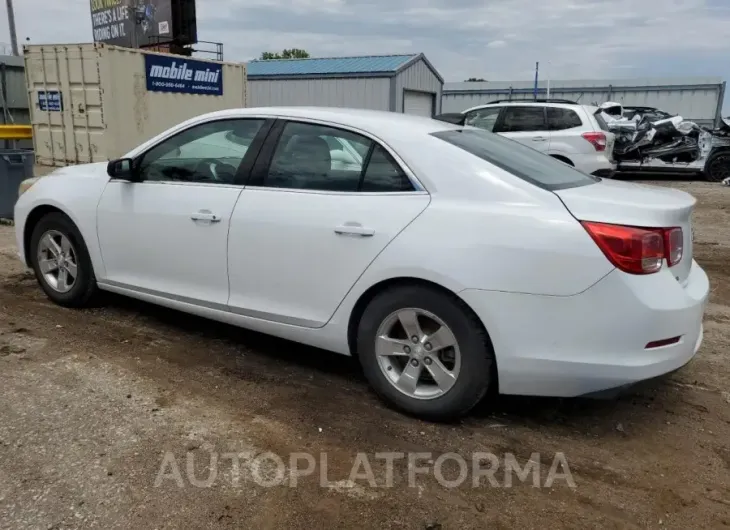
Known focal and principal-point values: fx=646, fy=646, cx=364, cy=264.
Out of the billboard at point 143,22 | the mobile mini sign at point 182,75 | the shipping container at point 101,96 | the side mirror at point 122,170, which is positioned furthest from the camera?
the billboard at point 143,22

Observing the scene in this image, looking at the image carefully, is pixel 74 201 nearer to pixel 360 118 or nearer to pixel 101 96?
pixel 360 118

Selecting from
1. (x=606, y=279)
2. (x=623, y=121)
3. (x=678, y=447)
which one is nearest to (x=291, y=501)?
(x=606, y=279)

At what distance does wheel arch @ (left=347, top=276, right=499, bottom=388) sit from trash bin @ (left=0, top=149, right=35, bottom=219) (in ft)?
22.8

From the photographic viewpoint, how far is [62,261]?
15.8 ft

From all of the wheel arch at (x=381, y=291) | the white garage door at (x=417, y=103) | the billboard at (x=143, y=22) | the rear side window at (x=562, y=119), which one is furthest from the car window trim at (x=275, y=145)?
the billboard at (x=143, y=22)

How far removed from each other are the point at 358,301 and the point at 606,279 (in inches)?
48.6

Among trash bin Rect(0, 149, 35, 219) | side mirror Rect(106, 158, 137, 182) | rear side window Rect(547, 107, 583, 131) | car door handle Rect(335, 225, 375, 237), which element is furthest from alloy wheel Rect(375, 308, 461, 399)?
rear side window Rect(547, 107, 583, 131)

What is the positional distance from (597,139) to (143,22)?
873 inches

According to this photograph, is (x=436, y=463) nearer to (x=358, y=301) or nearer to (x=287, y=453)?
(x=287, y=453)

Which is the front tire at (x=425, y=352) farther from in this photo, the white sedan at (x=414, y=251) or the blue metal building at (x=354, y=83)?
the blue metal building at (x=354, y=83)

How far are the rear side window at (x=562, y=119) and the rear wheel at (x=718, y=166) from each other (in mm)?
4891

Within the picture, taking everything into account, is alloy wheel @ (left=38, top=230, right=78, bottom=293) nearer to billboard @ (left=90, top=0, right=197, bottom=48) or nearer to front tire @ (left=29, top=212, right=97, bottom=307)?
front tire @ (left=29, top=212, right=97, bottom=307)

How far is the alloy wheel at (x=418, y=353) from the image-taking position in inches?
124

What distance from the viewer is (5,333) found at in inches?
175
